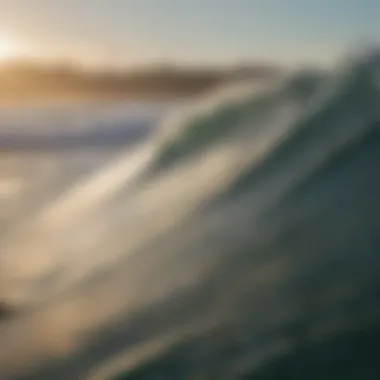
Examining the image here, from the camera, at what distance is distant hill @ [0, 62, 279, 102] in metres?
0.73

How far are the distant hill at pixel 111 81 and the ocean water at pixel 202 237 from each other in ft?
0.08

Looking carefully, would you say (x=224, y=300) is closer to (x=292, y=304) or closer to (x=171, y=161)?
(x=292, y=304)

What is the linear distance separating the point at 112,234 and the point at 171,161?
4.2 inches

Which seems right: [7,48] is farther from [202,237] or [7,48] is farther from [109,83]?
[202,237]

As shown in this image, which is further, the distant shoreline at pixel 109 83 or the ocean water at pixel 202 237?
the distant shoreline at pixel 109 83

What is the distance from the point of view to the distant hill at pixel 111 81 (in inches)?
28.7

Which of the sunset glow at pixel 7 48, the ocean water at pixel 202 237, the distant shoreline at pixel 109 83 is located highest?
the sunset glow at pixel 7 48

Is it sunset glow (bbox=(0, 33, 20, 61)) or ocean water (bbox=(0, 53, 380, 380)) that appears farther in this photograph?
sunset glow (bbox=(0, 33, 20, 61))

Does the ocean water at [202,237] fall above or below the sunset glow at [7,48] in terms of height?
below

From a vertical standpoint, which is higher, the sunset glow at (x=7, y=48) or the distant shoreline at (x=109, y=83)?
the sunset glow at (x=7, y=48)

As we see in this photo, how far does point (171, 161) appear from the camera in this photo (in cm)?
68

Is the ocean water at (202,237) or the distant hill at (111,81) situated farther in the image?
the distant hill at (111,81)

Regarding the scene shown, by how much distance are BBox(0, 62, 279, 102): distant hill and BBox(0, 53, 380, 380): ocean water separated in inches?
0.9

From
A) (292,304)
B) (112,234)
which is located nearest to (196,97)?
(112,234)
